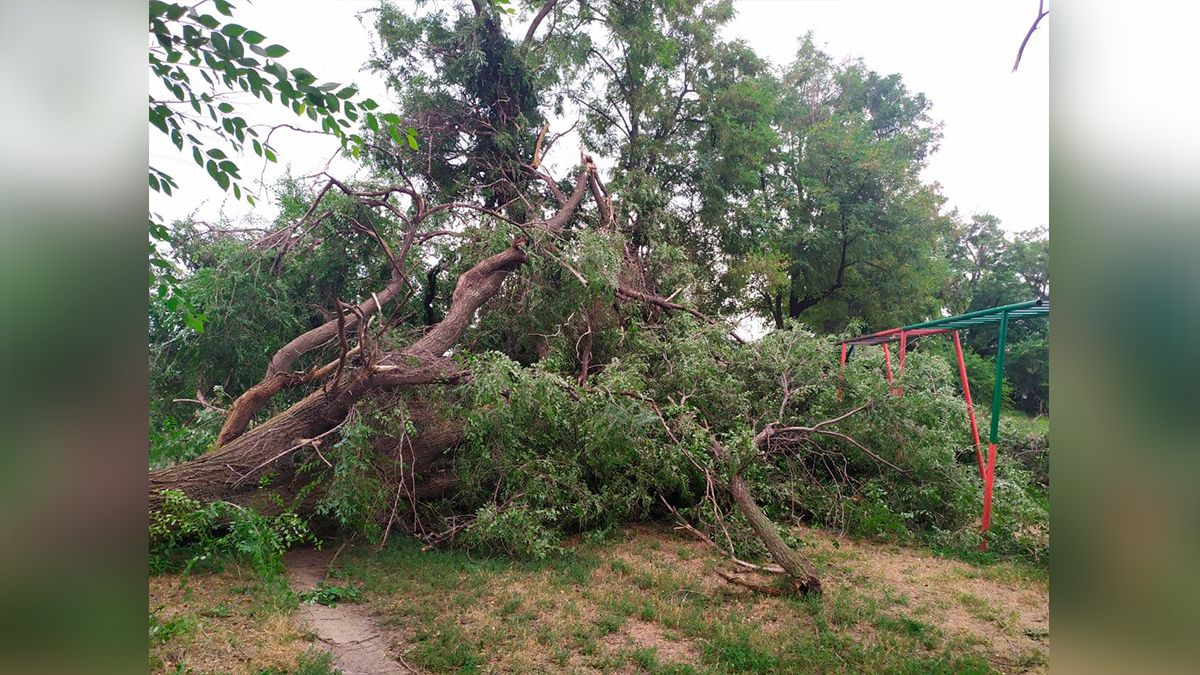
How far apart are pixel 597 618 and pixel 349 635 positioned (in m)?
1.41

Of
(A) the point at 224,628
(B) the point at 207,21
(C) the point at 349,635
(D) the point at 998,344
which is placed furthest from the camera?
(D) the point at 998,344

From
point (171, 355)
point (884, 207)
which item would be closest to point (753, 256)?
point (884, 207)

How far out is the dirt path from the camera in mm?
3162

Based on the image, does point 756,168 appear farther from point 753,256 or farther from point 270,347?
point 270,347

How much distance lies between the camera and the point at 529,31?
889 cm

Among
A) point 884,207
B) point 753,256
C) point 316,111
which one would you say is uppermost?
point 884,207

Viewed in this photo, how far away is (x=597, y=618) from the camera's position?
3662 millimetres

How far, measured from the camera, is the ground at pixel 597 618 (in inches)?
123

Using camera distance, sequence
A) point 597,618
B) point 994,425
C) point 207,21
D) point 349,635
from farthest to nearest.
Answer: point 994,425
point 597,618
point 349,635
point 207,21
